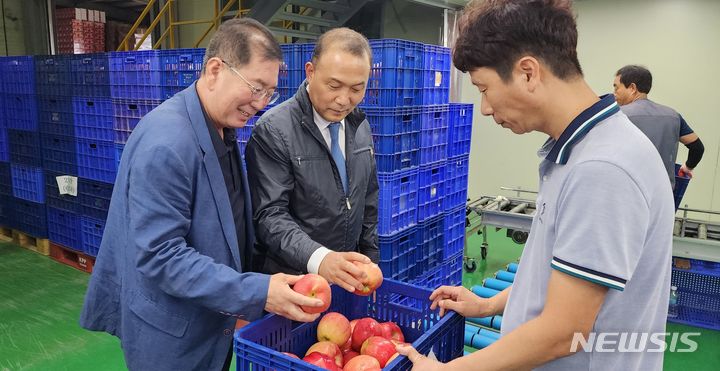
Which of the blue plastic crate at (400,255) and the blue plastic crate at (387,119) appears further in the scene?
the blue plastic crate at (400,255)

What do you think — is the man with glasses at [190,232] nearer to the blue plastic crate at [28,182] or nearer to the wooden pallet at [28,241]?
the blue plastic crate at [28,182]

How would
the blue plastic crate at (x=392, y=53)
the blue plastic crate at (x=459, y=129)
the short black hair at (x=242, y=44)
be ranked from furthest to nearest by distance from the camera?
the blue plastic crate at (x=459, y=129) < the blue plastic crate at (x=392, y=53) < the short black hair at (x=242, y=44)

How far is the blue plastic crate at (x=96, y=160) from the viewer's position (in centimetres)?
499

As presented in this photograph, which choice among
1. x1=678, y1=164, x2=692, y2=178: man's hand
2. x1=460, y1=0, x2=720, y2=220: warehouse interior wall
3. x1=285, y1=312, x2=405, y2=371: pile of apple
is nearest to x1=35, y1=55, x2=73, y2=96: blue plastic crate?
x1=285, y1=312, x2=405, y2=371: pile of apple

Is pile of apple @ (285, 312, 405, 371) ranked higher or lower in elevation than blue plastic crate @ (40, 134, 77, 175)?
lower

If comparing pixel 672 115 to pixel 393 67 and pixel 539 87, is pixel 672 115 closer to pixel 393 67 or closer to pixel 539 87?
pixel 393 67

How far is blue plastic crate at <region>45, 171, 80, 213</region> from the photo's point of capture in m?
5.37

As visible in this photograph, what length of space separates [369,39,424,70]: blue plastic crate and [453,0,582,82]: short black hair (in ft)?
7.12

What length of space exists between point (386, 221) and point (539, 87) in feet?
7.84

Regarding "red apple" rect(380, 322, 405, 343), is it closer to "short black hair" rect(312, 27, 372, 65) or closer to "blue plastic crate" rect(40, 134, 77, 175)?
"short black hair" rect(312, 27, 372, 65)

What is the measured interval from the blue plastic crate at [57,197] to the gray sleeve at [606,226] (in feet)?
18.3

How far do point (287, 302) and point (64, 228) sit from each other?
16.9 ft

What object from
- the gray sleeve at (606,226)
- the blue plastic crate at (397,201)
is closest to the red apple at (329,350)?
the gray sleeve at (606,226)

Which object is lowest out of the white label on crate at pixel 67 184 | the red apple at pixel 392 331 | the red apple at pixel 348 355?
the white label on crate at pixel 67 184
